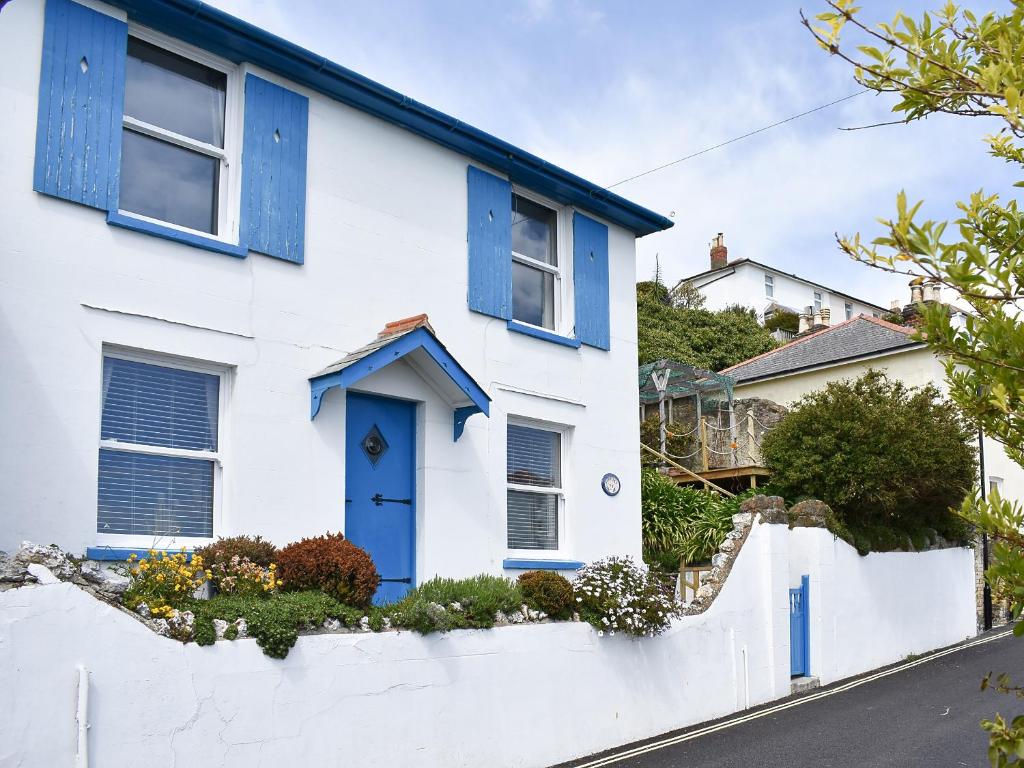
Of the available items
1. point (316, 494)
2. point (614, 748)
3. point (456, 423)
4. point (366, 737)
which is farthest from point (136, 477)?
point (614, 748)

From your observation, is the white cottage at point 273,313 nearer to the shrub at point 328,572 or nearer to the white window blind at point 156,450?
the white window blind at point 156,450

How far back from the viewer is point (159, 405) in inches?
359

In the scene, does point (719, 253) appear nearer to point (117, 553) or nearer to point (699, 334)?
point (699, 334)

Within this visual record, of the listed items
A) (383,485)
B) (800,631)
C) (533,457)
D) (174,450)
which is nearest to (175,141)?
(174,450)

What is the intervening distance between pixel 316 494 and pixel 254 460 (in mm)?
765

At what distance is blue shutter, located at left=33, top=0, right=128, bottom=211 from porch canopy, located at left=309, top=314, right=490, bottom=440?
254 cm

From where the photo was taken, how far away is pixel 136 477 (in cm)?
888

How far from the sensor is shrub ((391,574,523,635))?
346 inches

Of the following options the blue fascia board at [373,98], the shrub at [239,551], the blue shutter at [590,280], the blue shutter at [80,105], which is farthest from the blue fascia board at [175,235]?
the blue shutter at [590,280]

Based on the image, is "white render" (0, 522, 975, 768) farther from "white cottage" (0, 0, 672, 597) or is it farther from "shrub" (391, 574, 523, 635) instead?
"white cottage" (0, 0, 672, 597)

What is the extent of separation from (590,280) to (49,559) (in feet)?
27.4

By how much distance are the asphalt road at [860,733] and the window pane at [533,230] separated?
6075mm

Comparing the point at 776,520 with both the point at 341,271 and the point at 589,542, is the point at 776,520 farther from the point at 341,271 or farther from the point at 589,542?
the point at 341,271

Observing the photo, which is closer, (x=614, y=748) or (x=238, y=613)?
(x=238, y=613)
